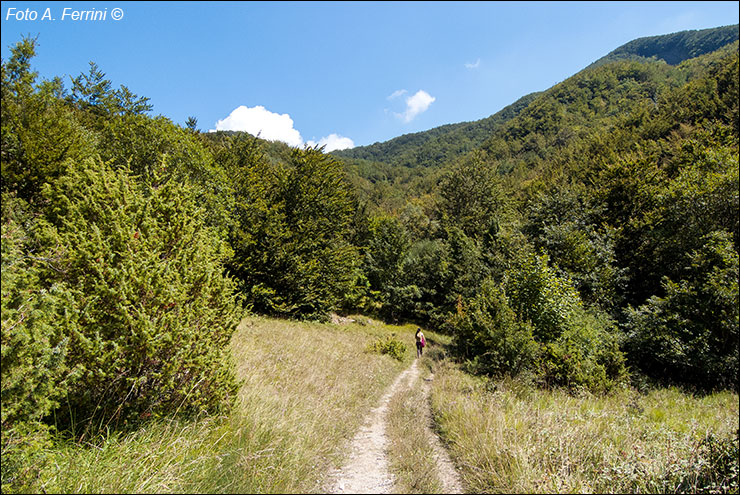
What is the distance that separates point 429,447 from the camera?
5.62 meters

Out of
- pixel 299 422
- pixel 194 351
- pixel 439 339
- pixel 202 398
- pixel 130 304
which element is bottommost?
pixel 439 339

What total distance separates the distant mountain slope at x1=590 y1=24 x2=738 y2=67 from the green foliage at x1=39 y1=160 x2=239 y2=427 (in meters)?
176

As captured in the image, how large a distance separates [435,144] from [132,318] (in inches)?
6231

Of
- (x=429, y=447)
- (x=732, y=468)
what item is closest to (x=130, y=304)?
(x=429, y=447)

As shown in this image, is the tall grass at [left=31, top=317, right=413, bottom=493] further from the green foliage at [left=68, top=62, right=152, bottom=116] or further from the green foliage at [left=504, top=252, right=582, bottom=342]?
the green foliage at [left=68, top=62, right=152, bottom=116]

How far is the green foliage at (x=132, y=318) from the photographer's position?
3754 millimetres

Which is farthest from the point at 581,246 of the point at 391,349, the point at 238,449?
the point at 238,449

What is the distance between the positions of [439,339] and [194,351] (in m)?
23.8

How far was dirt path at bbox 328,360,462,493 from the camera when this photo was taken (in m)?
4.16

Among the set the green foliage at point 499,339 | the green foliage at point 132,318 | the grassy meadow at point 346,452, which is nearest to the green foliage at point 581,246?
the green foliage at point 499,339

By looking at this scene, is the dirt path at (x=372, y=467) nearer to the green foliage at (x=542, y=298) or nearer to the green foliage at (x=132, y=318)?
the green foliage at (x=132, y=318)

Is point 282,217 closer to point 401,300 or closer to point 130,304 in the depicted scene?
point 401,300

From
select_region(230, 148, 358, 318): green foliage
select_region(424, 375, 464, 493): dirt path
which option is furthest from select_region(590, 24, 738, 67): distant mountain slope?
select_region(424, 375, 464, 493): dirt path

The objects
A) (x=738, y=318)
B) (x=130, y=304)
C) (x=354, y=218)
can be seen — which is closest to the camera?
(x=130, y=304)
